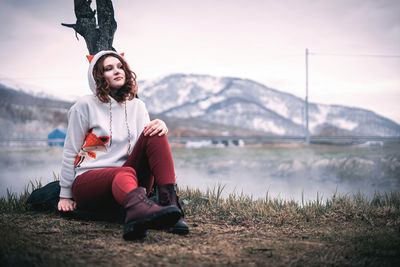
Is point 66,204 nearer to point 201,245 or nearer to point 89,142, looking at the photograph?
point 89,142

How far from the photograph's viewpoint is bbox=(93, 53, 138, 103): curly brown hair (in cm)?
240

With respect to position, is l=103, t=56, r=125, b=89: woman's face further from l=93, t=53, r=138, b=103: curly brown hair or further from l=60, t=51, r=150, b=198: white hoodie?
l=60, t=51, r=150, b=198: white hoodie

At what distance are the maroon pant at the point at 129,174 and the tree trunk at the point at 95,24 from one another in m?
2.23

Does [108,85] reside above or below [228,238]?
above

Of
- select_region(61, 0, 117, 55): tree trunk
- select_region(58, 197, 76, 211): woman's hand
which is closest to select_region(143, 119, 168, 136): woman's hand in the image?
select_region(58, 197, 76, 211): woman's hand

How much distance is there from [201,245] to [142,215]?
1.44 ft

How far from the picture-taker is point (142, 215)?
6.05 feet

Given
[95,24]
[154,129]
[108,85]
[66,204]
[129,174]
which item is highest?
[95,24]

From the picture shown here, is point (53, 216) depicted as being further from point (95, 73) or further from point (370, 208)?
point (370, 208)

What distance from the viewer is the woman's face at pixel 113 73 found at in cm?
246

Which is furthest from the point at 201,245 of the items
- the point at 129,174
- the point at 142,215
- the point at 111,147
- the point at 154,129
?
the point at 111,147

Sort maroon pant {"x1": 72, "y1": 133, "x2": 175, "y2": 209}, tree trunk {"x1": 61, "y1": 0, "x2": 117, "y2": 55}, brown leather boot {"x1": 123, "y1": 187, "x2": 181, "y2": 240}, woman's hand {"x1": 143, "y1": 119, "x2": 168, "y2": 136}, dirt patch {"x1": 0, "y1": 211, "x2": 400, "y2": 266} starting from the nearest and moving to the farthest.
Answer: dirt patch {"x1": 0, "y1": 211, "x2": 400, "y2": 266}, brown leather boot {"x1": 123, "y1": 187, "x2": 181, "y2": 240}, maroon pant {"x1": 72, "y1": 133, "x2": 175, "y2": 209}, woman's hand {"x1": 143, "y1": 119, "x2": 168, "y2": 136}, tree trunk {"x1": 61, "y1": 0, "x2": 117, "y2": 55}

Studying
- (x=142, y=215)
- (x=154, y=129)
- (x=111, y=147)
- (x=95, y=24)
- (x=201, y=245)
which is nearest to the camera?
(x=142, y=215)

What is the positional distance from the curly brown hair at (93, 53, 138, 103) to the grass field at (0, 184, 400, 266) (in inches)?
39.5
